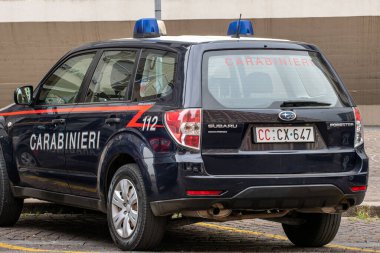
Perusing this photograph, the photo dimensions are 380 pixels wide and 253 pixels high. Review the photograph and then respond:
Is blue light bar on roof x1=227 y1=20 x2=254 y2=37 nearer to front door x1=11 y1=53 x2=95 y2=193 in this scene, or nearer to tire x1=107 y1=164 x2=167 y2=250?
front door x1=11 y1=53 x2=95 y2=193

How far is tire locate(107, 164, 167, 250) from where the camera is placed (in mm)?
7465

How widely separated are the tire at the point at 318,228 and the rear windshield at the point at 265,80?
1.02 m

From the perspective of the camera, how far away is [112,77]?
27.0ft

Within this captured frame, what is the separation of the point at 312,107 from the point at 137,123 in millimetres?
1234

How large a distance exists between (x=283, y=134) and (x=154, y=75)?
1.08 m

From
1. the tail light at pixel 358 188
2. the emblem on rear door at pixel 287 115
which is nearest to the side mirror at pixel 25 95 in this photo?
the emblem on rear door at pixel 287 115

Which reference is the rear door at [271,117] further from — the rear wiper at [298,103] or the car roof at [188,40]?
the car roof at [188,40]

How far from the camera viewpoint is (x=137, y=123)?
25.0 ft

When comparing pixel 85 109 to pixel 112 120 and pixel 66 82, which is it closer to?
pixel 112 120

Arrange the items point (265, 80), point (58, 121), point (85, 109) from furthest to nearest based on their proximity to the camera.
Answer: point (58, 121), point (85, 109), point (265, 80)

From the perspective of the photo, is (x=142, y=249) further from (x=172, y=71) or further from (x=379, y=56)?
(x=379, y=56)

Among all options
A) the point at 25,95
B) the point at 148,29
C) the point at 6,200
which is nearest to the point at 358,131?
the point at 148,29

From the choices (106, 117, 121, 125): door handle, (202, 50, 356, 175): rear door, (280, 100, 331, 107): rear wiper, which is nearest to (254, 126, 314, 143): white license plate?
(202, 50, 356, 175): rear door

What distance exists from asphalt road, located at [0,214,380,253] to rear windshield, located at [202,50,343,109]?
1.11 meters
